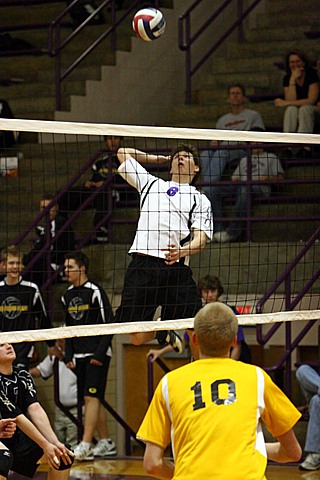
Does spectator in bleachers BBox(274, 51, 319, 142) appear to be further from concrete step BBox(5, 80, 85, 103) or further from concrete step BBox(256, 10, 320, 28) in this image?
concrete step BBox(5, 80, 85, 103)

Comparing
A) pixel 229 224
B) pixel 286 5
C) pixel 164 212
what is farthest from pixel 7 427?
pixel 286 5

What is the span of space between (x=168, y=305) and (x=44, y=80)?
257 inches

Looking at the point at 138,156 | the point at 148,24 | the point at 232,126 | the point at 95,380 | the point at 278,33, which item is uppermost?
the point at 278,33

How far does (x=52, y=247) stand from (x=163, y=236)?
343 cm

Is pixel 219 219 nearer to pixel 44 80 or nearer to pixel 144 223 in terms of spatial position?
pixel 144 223

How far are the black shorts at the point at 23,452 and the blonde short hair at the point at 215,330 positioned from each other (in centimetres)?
276

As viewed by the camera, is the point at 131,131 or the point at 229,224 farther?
the point at 229,224

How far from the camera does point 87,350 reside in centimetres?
1016

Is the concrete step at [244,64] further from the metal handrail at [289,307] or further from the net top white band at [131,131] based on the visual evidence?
the net top white band at [131,131]

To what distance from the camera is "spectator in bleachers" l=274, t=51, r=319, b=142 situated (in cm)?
1140

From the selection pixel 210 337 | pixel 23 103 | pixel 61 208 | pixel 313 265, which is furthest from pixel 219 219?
pixel 210 337

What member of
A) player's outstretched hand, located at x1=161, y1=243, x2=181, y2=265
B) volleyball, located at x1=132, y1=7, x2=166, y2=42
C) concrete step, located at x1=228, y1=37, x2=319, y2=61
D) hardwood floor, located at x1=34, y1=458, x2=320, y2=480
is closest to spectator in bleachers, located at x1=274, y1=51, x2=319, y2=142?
concrete step, located at x1=228, y1=37, x2=319, y2=61

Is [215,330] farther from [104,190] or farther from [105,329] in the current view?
[104,190]

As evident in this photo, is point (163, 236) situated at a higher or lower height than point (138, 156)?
lower
